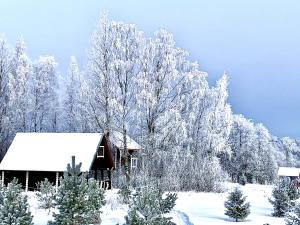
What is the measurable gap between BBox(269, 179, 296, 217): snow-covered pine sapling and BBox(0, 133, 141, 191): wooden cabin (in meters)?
13.2

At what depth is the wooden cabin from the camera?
102 feet

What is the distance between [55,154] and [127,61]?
28.8 ft

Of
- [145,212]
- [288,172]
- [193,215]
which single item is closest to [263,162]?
[288,172]

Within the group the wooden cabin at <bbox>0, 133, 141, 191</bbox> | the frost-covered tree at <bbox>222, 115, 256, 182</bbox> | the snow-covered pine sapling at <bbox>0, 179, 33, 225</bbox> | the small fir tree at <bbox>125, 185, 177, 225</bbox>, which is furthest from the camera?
the frost-covered tree at <bbox>222, 115, 256, 182</bbox>

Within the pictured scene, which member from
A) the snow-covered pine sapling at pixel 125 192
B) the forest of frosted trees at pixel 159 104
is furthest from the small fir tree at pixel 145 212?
the forest of frosted trees at pixel 159 104

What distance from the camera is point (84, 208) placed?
12367 millimetres

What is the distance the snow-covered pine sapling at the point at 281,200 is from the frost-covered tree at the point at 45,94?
2662cm

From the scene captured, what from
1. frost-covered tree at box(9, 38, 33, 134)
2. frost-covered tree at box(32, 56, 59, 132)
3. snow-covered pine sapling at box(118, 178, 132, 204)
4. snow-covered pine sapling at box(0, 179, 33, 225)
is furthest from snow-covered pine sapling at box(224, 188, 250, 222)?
frost-covered tree at box(32, 56, 59, 132)

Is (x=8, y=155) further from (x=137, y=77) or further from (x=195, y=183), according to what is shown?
(x=195, y=183)

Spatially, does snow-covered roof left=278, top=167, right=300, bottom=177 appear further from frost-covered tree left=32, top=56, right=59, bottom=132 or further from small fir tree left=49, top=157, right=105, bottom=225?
small fir tree left=49, top=157, right=105, bottom=225

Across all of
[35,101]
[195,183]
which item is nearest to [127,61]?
[195,183]

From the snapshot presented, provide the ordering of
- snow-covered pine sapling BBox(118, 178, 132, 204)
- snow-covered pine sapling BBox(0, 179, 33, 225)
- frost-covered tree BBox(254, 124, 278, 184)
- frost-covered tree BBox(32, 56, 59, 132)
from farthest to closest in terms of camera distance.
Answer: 1. frost-covered tree BBox(254, 124, 278, 184)
2. frost-covered tree BBox(32, 56, 59, 132)
3. snow-covered pine sapling BBox(118, 178, 132, 204)
4. snow-covered pine sapling BBox(0, 179, 33, 225)

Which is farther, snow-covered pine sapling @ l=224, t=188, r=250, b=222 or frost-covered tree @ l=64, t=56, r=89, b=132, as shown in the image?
frost-covered tree @ l=64, t=56, r=89, b=132

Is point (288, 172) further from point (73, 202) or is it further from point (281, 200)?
point (73, 202)
